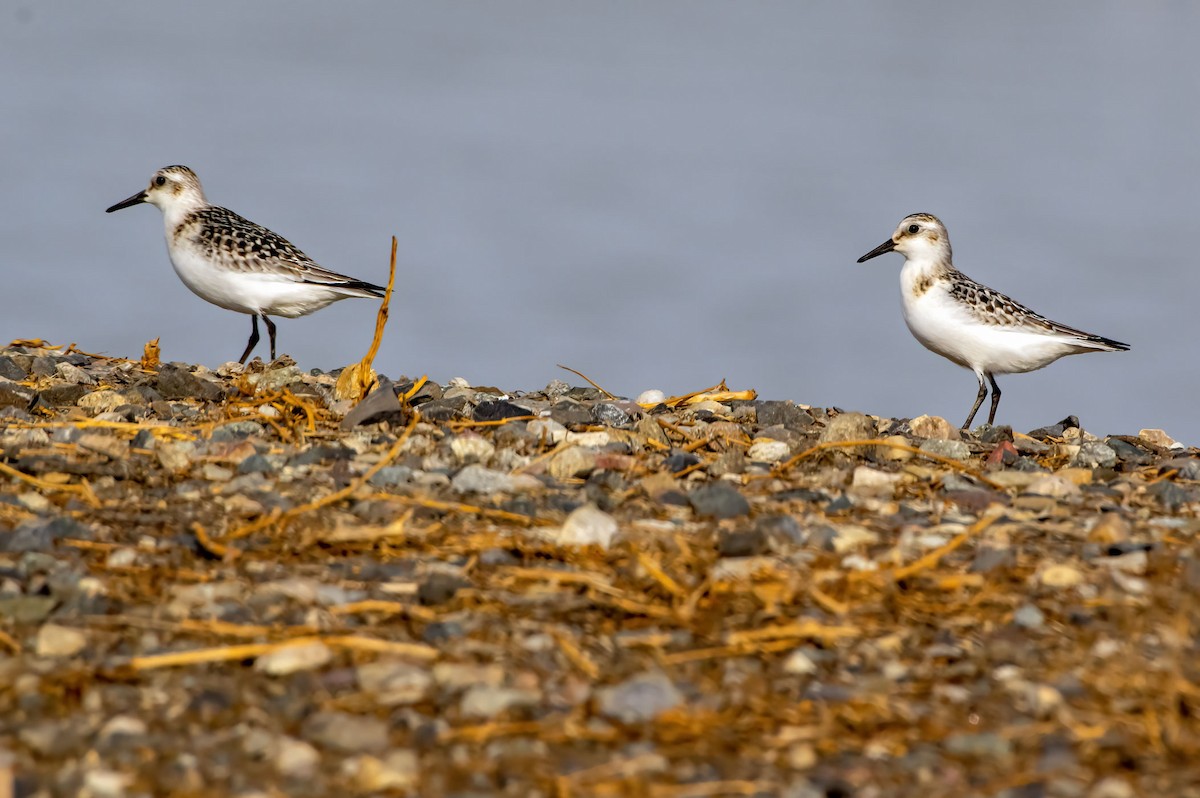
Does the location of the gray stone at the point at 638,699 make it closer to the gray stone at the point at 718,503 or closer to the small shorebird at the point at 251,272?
the gray stone at the point at 718,503

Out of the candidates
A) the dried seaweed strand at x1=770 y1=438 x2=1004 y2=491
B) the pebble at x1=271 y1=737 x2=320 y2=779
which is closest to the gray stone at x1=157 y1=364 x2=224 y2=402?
the dried seaweed strand at x1=770 y1=438 x2=1004 y2=491

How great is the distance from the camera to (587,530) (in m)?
4.88

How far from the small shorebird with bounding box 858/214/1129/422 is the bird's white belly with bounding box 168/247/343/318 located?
5.27m

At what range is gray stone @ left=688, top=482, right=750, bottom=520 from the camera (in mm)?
5375

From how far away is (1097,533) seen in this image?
516cm

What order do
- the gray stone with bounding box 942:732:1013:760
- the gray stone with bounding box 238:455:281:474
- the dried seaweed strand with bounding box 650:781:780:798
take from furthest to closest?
the gray stone with bounding box 238:455:281:474 < the gray stone with bounding box 942:732:1013:760 < the dried seaweed strand with bounding box 650:781:780:798

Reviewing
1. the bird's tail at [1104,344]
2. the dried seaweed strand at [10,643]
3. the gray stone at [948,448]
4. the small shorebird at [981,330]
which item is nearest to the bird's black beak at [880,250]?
the small shorebird at [981,330]

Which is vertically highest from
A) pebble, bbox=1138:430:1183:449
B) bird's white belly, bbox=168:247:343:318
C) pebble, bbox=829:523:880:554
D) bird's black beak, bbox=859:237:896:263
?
bird's black beak, bbox=859:237:896:263

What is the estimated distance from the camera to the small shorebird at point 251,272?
11680 mm

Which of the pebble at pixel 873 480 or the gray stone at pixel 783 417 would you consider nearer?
the pebble at pixel 873 480

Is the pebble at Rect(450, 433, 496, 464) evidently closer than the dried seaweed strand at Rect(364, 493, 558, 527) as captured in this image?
No

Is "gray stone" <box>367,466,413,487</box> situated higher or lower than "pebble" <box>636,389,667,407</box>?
lower

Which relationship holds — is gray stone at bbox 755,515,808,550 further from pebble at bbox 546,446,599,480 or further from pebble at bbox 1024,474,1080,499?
pebble at bbox 1024,474,1080,499

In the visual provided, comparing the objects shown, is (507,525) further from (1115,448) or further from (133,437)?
(1115,448)
